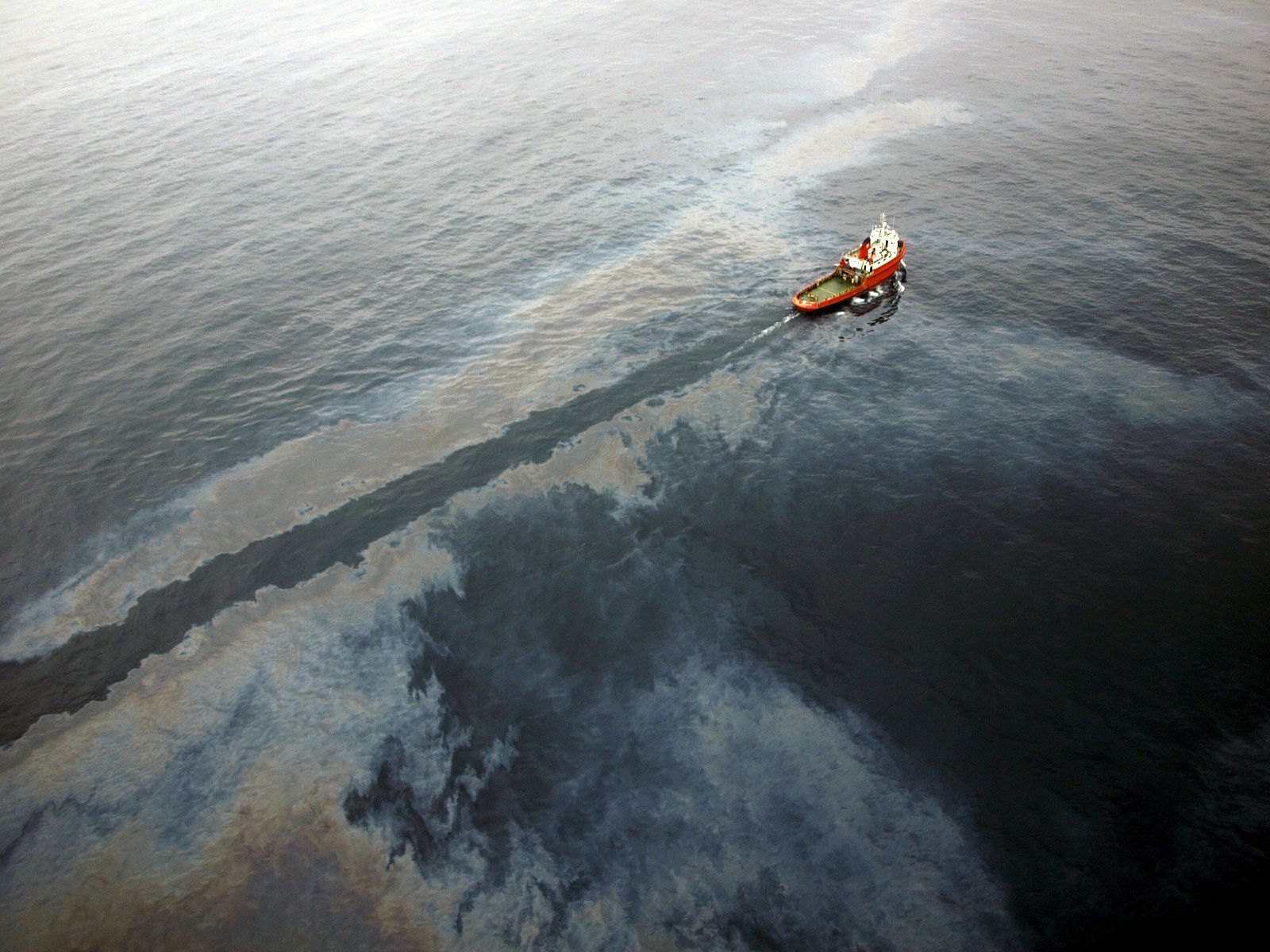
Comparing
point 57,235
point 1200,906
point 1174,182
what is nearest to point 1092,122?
point 1174,182

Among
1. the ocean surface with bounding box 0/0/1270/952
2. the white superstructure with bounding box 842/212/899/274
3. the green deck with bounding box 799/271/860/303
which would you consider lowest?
the ocean surface with bounding box 0/0/1270/952

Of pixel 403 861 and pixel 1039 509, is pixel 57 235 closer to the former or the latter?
pixel 403 861

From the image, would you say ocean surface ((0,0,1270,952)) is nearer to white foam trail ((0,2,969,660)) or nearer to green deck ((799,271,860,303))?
white foam trail ((0,2,969,660))

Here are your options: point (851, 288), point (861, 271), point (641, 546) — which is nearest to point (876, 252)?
point (861, 271)

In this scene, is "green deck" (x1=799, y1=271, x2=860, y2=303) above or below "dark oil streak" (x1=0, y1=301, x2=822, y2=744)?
above

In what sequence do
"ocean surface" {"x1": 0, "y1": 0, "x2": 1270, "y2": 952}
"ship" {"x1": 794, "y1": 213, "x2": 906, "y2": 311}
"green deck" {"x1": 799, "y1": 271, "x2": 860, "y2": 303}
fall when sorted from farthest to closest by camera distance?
"ship" {"x1": 794, "y1": 213, "x2": 906, "y2": 311}, "green deck" {"x1": 799, "y1": 271, "x2": 860, "y2": 303}, "ocean surface" {"x1": 0, "y1": 0, "x2": 1270, "y2": 952}

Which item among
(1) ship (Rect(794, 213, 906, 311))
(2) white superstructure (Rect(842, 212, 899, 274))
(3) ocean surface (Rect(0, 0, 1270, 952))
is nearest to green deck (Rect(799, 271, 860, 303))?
(1) ship (Rect(794, 213, 906, 311))

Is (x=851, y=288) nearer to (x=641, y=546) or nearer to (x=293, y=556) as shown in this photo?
(x=641, y=546)
